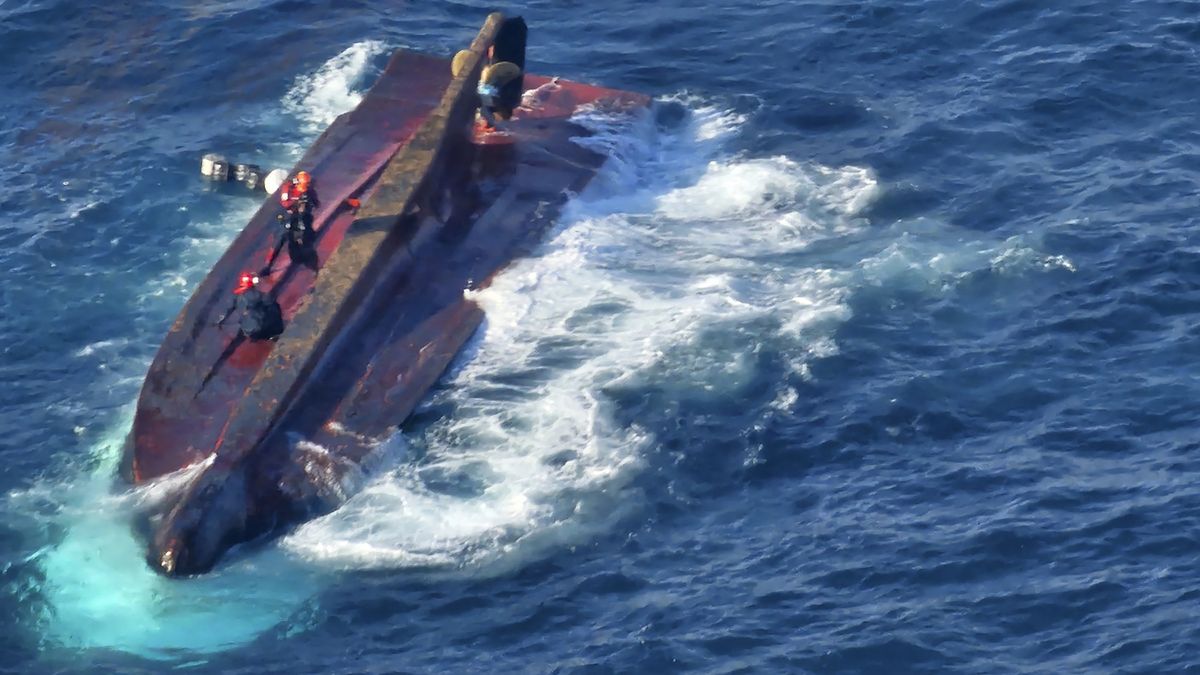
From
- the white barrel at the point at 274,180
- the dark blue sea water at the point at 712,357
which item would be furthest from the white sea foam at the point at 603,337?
the white barrel at the point at 274,180

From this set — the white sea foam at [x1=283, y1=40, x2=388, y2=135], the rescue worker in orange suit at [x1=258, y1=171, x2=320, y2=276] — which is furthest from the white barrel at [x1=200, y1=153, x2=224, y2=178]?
the rescue worker in orange suit at [x1=258, y1=171, x2=320, y2=276]

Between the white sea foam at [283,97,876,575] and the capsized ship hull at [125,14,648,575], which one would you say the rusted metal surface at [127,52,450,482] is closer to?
the capsized ship hull at [125,14,648,575]

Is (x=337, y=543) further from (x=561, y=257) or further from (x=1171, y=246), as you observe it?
(x=1171, y=246)

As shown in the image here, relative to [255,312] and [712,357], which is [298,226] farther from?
[712,357]

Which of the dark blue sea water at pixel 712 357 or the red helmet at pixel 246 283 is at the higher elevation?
the red helmet at pixel 246 283

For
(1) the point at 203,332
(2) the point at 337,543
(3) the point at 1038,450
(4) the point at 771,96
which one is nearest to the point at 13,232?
(1) the point at 203,332

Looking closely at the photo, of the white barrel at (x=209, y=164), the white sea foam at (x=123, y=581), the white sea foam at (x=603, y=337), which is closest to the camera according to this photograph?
the white sea foam at (x=123, y=581)

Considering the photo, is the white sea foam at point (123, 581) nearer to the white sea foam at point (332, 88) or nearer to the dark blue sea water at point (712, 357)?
the dark blue sea water at point (712, 357)
